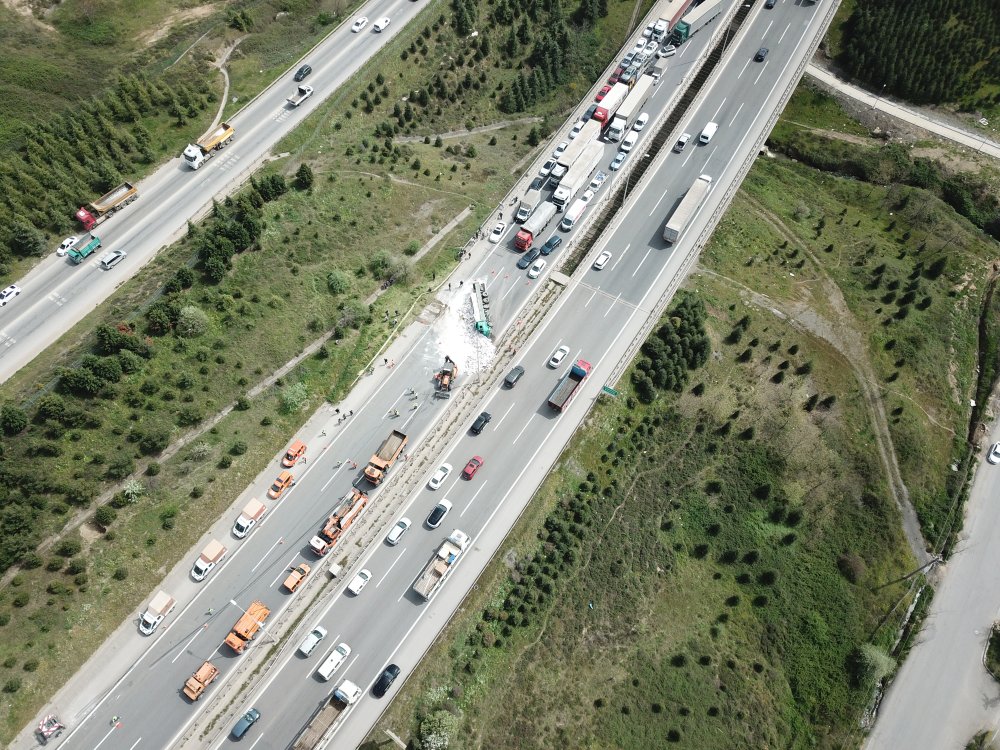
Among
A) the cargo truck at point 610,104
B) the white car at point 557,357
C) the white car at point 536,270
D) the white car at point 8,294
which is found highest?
the cargo truck at point 610,104

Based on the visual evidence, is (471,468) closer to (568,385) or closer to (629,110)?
(568,385)

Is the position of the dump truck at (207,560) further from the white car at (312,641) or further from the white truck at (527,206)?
the white truck at (527,206)

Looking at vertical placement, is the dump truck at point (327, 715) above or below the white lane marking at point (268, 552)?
below

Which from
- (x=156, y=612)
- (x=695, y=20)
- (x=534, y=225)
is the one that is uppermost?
(x=695, y=20)

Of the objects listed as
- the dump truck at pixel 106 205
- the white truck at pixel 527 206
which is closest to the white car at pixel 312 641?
the white truck at pixel 527 206

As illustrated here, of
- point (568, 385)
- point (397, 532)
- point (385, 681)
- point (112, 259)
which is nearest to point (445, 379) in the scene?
point (568, 385)

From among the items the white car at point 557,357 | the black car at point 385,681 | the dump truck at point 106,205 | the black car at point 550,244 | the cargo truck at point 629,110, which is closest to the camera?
the black car at point 385,681
